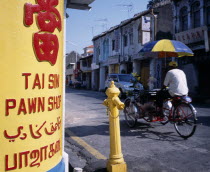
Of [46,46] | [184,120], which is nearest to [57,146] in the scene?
[46,46]

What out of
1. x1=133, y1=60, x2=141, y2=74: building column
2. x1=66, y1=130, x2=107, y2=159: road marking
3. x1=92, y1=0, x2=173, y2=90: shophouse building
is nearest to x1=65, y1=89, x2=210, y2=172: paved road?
x1=66, y1=130, x2=107, y2=159: road marking

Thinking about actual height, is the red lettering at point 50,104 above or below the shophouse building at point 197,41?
below

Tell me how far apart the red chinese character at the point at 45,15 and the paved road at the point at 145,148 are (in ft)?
7.33

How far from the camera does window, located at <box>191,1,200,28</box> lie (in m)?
18.3

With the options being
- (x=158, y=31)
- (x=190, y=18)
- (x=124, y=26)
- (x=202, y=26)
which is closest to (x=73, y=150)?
(x=202, y=26)

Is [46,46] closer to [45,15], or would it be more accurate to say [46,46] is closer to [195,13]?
[45,15]

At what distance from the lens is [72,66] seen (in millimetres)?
58750

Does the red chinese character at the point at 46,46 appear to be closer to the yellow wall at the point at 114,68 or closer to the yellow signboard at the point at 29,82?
the yellow signboard at the point at 29,82

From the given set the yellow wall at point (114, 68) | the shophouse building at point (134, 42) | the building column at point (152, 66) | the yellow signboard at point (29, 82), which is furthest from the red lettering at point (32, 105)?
the yellow wall at point (114, 68)

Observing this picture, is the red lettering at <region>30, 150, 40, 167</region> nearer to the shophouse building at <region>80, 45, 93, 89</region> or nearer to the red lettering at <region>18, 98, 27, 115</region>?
the red lettering at <region>18, 98, 27, 115</region>

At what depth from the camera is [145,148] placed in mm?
4766

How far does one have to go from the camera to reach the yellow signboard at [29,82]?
6.70ft

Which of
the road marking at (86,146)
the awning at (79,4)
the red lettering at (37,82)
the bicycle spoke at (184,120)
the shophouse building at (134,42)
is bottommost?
the road marking at (86,146)

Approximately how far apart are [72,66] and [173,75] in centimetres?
5394
